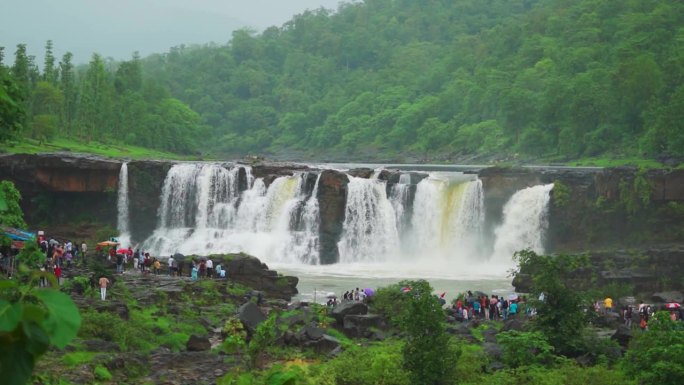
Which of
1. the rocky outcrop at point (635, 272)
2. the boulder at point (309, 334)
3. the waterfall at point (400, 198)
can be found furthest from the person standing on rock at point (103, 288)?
the waterfall at point (400, 198)

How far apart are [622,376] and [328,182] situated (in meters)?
29.9

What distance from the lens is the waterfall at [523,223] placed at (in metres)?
46.6

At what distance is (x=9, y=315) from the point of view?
6.89 feet

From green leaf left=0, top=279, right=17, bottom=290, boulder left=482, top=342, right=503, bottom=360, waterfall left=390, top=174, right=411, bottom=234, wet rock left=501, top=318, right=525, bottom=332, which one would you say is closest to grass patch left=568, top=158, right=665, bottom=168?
waterfall left=390, top=174, right=411, bottom=234

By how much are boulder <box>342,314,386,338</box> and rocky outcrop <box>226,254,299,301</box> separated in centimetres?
797

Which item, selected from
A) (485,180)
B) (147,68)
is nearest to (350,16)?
(147,68)

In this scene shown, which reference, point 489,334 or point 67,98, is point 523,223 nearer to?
point 489,334

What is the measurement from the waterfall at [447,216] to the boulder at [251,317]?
79.0ft

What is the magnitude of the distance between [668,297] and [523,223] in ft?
44.9

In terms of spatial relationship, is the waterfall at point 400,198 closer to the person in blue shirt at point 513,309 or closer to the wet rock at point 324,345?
the person in blue shirt at point 513,309

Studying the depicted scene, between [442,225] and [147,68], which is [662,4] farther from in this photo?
[147,68]

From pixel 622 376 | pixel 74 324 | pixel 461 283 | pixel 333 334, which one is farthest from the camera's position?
pixel 461 283

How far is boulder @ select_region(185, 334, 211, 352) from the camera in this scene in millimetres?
21616

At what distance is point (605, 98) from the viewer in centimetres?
6650
